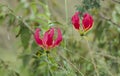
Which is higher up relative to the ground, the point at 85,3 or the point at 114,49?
the point at 85,3

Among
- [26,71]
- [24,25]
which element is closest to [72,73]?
[24,25]

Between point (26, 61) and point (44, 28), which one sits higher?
point (44, 28)

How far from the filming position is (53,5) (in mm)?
2730

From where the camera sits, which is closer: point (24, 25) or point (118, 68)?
point (24, 25)

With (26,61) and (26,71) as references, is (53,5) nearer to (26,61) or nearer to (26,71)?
(26,71)

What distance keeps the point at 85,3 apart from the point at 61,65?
293 mm

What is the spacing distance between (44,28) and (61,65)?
0.66ft

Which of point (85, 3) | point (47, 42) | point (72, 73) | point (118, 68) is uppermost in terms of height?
point (85, 3)

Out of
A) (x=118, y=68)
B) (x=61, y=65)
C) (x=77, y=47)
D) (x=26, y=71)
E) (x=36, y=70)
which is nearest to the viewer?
(x=61, y=65)

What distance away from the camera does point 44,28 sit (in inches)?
71.2

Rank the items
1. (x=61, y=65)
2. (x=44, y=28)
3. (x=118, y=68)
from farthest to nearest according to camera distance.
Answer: (x=118, y=68) → (x=44, y=28) → (x=61, y=65)

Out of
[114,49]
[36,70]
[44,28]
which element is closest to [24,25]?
[44,28]

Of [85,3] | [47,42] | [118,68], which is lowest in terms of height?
[118,68]

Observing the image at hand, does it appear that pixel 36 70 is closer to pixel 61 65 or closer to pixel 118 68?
pixel 61 65
